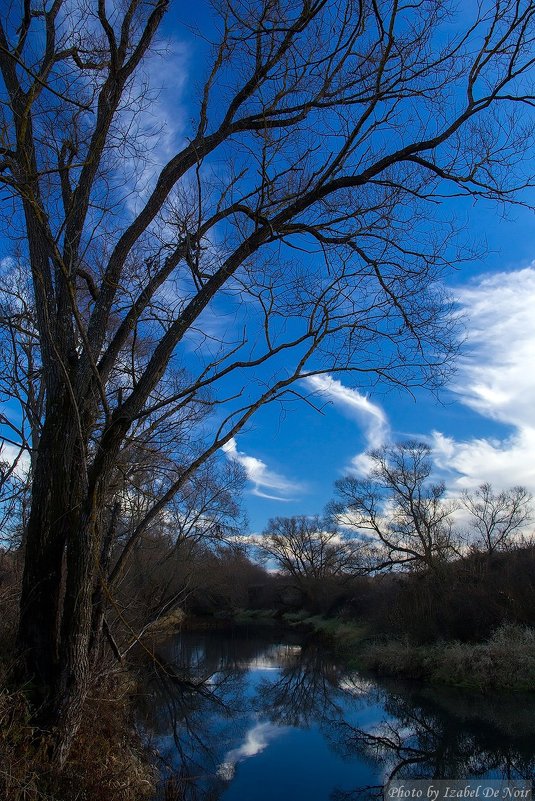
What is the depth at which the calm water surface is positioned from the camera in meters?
8.77

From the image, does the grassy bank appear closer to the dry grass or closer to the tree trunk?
the dry grass

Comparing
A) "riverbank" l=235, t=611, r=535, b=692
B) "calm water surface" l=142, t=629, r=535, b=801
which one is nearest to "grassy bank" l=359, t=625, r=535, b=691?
"riverbank" l=235, t=611, r=535, b=692

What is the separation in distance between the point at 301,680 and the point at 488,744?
8.52m

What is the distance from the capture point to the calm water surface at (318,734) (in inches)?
345

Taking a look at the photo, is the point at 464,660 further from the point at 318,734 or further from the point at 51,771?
the point at 51,771

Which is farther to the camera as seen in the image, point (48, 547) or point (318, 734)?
point (318, 734)

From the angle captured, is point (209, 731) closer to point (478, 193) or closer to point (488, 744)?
point (488, 744)

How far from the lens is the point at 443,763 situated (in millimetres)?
9484

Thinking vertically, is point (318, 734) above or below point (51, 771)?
below

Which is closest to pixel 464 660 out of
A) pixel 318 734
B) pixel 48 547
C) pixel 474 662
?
pixel 474 662

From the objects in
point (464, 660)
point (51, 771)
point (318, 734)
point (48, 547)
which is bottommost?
point (318, 734)

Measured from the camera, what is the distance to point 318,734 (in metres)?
11.8

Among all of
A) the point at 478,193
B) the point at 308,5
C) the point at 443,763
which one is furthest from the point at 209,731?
the point at 308,5

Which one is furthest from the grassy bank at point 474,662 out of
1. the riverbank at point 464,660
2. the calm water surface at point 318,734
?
the calm water surface at point 318,734
